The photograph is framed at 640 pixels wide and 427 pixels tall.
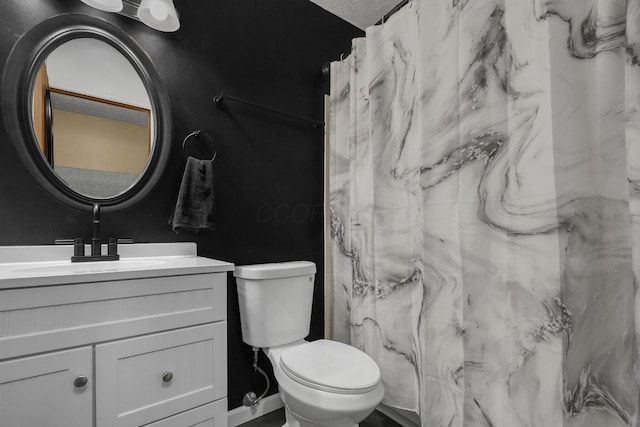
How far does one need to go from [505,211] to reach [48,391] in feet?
4.80

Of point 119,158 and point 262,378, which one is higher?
point 119,158

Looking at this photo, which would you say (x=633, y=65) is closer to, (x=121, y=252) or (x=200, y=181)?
(x=200, y=181)

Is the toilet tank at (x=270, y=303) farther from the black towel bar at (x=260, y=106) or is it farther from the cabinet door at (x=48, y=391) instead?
the black towel bar at (x=260, y=106)

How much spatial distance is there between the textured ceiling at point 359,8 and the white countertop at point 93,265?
5.65ft

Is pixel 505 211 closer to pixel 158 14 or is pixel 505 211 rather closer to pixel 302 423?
pixel 302 423

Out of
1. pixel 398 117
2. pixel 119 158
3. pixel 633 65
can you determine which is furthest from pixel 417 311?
pixel 119 158

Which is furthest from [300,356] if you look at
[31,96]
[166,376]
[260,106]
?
[31,96]

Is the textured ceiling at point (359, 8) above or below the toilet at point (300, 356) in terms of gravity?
above

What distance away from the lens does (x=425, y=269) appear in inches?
49.7

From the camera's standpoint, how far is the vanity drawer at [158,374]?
0.90 metres

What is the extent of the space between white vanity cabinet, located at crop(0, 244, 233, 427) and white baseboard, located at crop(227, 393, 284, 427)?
51 cm

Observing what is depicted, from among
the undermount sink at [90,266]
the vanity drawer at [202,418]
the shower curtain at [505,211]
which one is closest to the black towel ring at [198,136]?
the undermount sink at [90,266]

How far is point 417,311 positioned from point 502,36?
1097 millimetres

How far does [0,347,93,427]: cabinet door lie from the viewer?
0.79m
